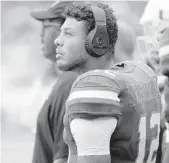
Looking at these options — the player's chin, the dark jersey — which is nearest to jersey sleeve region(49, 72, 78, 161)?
the dark jersey

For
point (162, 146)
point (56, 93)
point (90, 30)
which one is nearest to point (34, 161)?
point (56, 93)

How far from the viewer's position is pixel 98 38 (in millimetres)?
2416

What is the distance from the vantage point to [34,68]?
5555mm

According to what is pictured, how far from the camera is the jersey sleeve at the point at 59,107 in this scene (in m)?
2.86

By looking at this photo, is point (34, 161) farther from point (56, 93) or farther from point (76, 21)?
point (76, 21)

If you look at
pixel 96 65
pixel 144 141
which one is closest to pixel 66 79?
pixel 96 65

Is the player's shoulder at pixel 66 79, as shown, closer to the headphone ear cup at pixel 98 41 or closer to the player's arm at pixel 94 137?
the headphone ear cup at pixel 98 41

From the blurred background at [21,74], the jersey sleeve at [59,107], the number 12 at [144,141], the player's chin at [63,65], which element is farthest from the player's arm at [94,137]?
the blurred background at [21,74]

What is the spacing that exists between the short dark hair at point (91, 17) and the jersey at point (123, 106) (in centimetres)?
18

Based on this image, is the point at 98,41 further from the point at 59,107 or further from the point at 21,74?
the point at 21,74

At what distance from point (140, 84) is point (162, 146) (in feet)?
2.30

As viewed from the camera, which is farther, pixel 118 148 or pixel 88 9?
pixel 88 9

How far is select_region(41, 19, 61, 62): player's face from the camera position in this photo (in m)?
3.54

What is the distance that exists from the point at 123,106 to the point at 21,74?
3558 mm
